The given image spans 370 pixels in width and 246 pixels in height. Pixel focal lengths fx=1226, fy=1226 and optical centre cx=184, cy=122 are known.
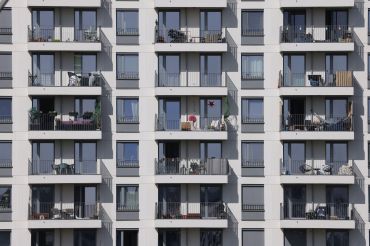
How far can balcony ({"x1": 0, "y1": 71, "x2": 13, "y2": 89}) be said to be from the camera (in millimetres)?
74250

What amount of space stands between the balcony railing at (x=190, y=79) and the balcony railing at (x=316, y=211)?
334 inches

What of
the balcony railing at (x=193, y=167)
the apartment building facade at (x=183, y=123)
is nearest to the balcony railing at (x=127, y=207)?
the apartment building facade at (x=183, y=123)

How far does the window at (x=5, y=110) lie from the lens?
74.2m

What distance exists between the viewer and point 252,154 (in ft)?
245

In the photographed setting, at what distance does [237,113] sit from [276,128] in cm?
255

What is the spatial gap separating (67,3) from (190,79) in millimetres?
8722

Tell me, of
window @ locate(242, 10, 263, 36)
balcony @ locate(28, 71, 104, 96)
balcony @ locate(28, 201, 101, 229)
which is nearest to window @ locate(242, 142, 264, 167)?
window @ locate(242, 10, 263, 36)

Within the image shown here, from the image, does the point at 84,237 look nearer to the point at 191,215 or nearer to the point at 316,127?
the point at 191,215

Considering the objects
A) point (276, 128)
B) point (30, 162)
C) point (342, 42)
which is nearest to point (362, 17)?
point (342, 42)

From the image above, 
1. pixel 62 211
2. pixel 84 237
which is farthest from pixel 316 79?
pixel 62 211

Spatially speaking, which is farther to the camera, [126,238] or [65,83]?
[65,83]

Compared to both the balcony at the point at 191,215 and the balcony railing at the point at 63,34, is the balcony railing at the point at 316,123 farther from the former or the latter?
the balcony railing at the point at 63,34

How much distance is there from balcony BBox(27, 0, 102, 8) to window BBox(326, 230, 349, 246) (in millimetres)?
19768

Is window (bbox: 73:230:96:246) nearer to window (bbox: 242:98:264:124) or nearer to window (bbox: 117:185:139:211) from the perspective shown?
window (bbox: 117:185:139:211)
